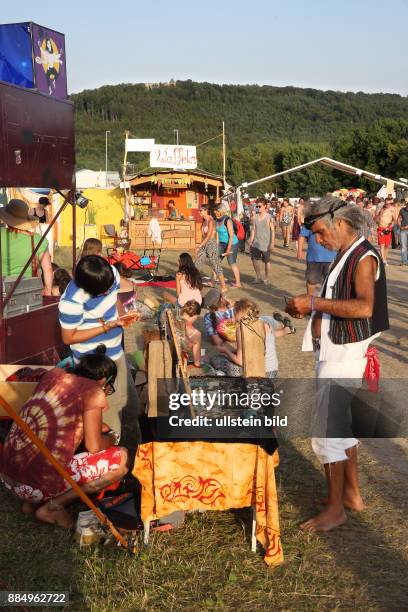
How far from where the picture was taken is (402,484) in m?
4.68

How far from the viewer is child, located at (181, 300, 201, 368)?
7.18 metres

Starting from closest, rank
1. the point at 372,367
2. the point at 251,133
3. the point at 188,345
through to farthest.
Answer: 1. the point at 372,367
2. the point at 188,345
3. the point at 251,133

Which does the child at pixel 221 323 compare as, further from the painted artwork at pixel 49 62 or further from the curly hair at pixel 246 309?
the painted artwork at pixel 49 62

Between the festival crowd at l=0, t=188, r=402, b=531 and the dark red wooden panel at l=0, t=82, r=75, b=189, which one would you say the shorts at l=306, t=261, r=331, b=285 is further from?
the festival crowd at l=0, t=188, r=402, b=531

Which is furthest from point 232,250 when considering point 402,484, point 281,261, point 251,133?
point 251,133

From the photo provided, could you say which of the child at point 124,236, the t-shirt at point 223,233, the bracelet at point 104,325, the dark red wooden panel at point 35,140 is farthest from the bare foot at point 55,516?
the child at point 124,236

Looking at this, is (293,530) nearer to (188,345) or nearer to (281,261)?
(188,345)

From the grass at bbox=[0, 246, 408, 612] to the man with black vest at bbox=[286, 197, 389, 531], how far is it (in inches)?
12.5

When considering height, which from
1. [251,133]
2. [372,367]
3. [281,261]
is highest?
[251,133]

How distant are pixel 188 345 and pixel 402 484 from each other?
303 cm

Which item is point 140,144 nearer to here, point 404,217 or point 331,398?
point 404,217

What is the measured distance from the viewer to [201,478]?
3.77m

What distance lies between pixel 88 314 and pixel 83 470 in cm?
106

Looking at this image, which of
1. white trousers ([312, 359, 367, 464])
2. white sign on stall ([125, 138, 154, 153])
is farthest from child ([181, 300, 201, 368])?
white sign on stall ([125, 138, 154, 153])
